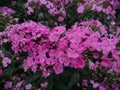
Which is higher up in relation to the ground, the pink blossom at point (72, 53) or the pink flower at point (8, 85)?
the pink blossom at point (72, 53)

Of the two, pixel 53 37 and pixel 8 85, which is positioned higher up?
pixel 53 37

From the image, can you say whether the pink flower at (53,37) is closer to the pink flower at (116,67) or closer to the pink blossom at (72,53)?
the pink blossom at (72,53)

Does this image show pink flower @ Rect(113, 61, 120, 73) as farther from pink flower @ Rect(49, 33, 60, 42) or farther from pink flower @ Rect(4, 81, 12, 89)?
pink flower @ Rect(4, 81, 12, 89)

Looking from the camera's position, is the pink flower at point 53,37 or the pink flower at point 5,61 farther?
the pink flower at point 5,61

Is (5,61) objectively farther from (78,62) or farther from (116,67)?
(116,67)

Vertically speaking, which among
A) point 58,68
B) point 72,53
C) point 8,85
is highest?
point 72,53

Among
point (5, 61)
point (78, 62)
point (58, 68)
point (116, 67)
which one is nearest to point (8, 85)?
point (5, 61)

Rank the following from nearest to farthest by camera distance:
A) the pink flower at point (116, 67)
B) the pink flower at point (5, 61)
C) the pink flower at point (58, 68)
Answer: the pink flower at point (58, 68)
the pink flower at point (116, 67)
the pink flower at point (5, 61)

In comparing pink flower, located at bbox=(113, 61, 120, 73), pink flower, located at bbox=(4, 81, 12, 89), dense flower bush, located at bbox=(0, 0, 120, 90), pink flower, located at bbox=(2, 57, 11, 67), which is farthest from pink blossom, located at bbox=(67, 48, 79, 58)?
pink flower, located at bbox=(4, 81, 12, 89)

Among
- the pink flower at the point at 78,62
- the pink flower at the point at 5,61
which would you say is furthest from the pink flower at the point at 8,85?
the pink flower at the point at 78,62

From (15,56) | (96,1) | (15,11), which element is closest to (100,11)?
(96,1)

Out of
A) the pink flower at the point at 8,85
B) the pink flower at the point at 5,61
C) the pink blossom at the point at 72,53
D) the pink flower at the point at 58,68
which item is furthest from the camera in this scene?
the pink flower at the point at 8,85

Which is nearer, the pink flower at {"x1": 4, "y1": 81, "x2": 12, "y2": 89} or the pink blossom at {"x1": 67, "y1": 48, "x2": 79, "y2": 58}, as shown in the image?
the pink blossom at {"x1": 67, "y1": 48, "x2": 79, "y2": 58}

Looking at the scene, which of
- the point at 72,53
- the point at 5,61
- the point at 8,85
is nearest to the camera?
the point at 72,53
